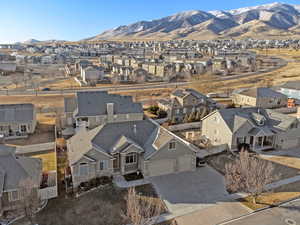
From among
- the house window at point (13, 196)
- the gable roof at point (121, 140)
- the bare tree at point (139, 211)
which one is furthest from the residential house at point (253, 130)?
the house window at point (13, 196)

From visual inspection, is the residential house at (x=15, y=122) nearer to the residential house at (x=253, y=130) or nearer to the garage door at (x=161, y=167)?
the garage door at (x=161, y=167)

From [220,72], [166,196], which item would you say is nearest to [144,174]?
[166,196]

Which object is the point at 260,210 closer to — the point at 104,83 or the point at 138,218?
the point at 138,218

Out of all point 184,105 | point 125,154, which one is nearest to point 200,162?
point 125,154

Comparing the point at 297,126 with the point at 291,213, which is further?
the point at 297,126

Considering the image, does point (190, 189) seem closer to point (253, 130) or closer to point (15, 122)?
point (253, 130)
